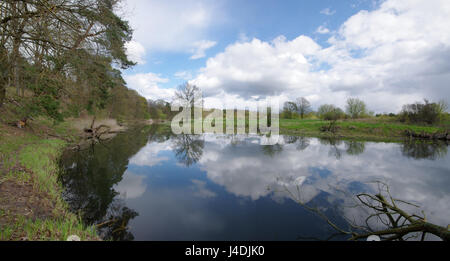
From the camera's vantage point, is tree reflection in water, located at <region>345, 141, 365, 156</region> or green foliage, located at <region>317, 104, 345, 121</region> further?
green foliage, located at <region>317, 104, 345, 121</region>

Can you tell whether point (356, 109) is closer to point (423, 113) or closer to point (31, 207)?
point (423, 113)

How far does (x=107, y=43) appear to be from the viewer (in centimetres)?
900

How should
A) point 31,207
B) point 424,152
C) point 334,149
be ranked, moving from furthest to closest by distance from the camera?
point 334,149 < point 424,152 < point 31,207

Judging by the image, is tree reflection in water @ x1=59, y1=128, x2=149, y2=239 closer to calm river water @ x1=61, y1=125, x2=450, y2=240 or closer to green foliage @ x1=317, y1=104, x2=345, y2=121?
calm river water @ x1=61, y1=125, x2=450, y2=240

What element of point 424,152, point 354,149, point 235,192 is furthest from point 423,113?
point 235,192

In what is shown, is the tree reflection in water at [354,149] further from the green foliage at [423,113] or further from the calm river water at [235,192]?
the green foliage at [423,113]

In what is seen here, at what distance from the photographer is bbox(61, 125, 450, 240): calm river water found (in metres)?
3.66

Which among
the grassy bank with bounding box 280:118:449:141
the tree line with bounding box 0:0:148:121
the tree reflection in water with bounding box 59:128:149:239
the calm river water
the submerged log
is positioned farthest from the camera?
the grassy bank with bounding box 280:118:449:141

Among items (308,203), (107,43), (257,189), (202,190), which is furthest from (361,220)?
(107,43)

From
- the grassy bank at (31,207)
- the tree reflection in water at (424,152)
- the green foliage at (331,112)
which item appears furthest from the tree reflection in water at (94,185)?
the green foliage at (331,112)

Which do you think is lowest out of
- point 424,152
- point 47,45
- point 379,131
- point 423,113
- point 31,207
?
point 424,152

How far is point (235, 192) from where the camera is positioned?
5523mm

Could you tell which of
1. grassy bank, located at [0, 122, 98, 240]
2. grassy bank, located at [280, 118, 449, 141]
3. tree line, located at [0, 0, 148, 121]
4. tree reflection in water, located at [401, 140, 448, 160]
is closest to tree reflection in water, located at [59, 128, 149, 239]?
grassy bank, located at [0, 122, 98, 240]
